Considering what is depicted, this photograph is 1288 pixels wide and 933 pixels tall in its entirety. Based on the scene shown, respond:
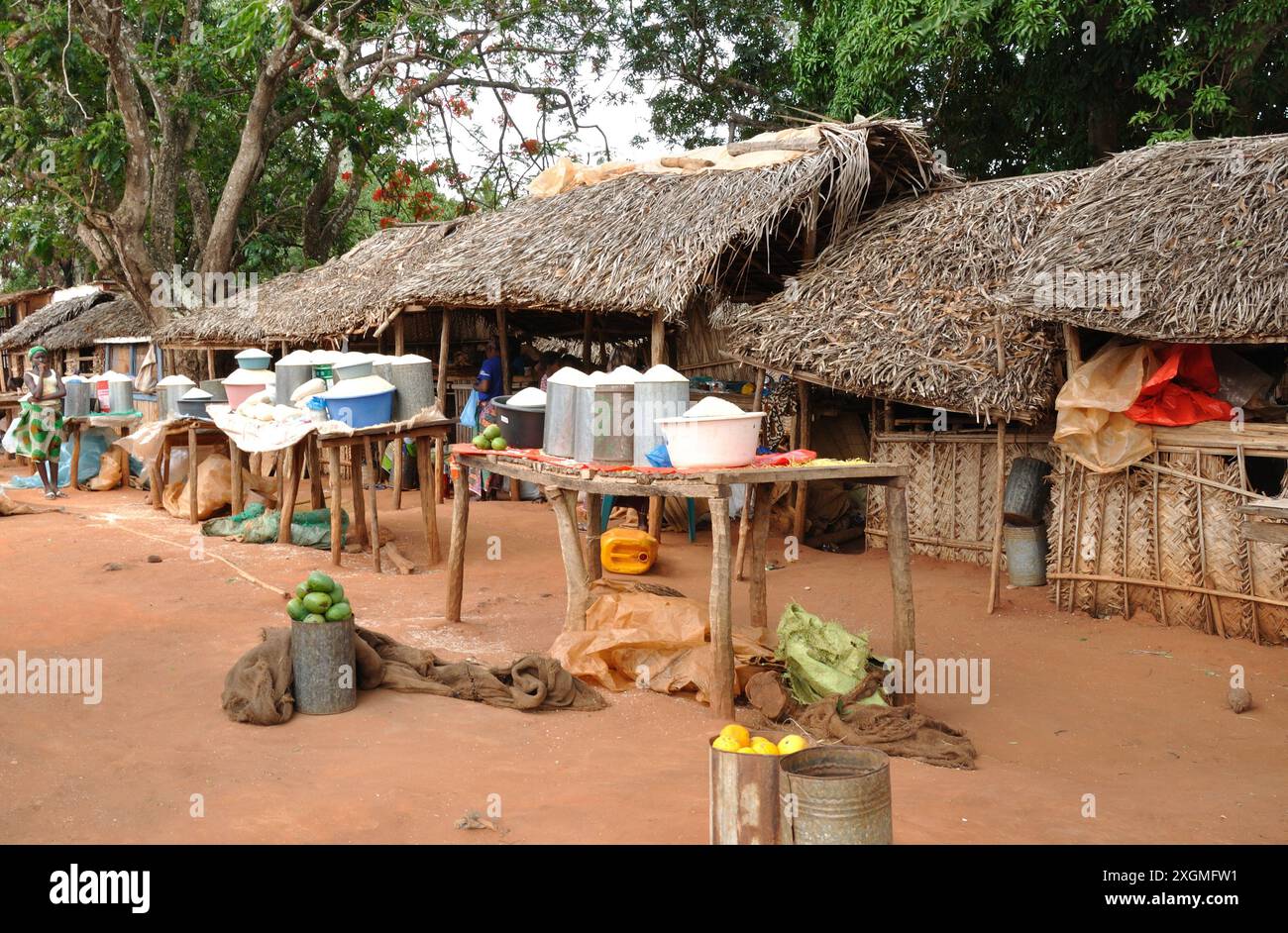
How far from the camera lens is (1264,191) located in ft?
23.9

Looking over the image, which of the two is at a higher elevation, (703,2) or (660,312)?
(703,2)

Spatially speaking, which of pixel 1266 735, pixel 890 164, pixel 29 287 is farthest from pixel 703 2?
pixel 29 287

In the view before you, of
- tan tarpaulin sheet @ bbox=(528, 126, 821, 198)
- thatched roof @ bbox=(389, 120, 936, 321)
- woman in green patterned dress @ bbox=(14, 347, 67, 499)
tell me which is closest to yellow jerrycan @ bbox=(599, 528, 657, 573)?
thatched roof @ bbox=(389, 120, 936, 321)

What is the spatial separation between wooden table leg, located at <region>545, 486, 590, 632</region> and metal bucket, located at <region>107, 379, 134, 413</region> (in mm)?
8785

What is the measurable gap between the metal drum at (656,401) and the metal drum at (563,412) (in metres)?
0.45

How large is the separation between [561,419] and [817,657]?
186 centimetres

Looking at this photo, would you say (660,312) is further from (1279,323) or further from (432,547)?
(1279,323)

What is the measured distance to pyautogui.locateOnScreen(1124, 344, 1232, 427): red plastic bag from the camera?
7188 mm

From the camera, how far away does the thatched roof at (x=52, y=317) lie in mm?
21062

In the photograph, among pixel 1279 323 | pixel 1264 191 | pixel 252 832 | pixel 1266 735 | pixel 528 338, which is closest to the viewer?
pixel 252 832

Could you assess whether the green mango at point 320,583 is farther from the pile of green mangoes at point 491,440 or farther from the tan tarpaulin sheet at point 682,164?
the tan tarpaulin sheet at point 682,164

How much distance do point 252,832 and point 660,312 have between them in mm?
6628

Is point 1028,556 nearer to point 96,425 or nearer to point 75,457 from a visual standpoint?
point 96,425

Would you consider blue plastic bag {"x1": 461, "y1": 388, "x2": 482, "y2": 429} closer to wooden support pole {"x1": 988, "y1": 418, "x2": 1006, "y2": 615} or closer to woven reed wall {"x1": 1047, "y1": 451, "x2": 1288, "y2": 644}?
wooden support pole {"x1": 988, "y1": 418, "x2": 1006, "y2": 615}
